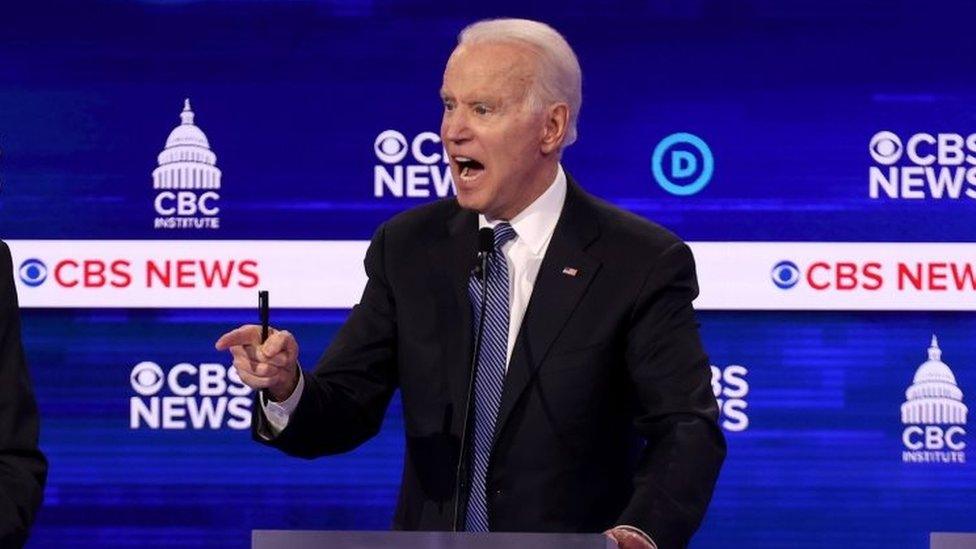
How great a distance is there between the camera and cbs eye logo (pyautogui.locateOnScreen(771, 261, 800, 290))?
15.3 feet

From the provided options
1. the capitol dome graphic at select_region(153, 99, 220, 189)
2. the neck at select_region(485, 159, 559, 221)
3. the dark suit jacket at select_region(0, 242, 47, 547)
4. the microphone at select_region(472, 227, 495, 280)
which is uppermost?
the capitol dome graphic at select_region(153, 99, 220, 189)

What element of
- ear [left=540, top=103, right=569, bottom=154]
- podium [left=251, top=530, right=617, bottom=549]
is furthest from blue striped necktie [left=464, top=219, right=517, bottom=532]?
podium [left=251, top=530, right=617, bottom=549]

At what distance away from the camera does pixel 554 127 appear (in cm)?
328

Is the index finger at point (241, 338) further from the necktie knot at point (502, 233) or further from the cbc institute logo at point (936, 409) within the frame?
the cbc institute logo at point (936, 409)

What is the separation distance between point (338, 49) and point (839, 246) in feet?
4.79

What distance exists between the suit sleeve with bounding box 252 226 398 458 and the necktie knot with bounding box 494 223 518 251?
9.4 inches

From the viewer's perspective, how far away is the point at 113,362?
474 centimetres

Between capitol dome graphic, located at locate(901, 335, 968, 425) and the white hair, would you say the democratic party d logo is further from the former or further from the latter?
the white hair

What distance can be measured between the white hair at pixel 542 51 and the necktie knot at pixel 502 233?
203 mm

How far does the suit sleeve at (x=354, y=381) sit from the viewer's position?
3086mm

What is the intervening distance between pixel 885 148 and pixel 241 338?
2447 millimetres

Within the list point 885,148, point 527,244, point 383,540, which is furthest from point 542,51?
point 885,148

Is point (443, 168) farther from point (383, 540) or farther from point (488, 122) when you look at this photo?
point (383, 540)

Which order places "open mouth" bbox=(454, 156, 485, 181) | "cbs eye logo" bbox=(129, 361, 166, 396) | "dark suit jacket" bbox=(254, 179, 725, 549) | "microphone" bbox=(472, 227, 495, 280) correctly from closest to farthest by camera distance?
"microphone" bbox=(472, 227, 495, 280)
"dark suit jacket" bbox=(254, 179, 725, 549)
"open mouth" bbox=(454, 156, 485, 181)
"cbs eye logo" bbox=(129, 361, 166, 396)
